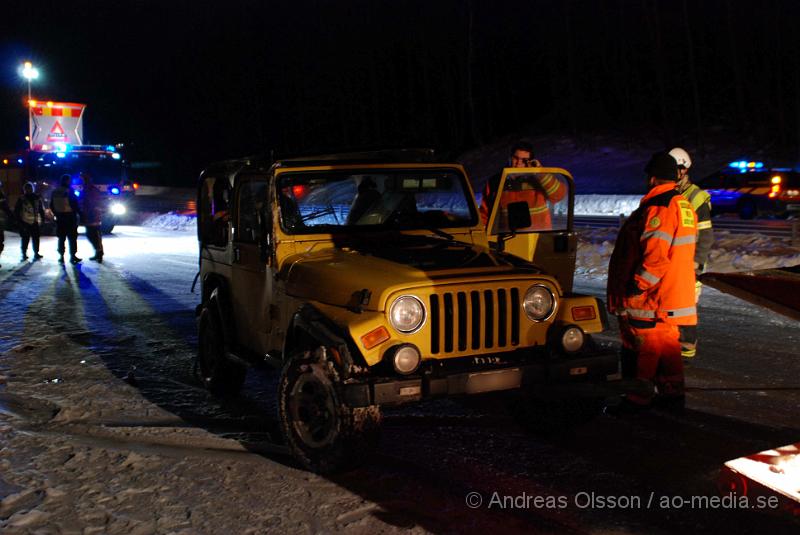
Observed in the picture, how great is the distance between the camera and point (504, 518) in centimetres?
390

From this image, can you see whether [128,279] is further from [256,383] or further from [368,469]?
[368,469]

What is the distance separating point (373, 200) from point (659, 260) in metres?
2.00

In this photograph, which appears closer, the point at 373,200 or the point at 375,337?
the point at 375,337

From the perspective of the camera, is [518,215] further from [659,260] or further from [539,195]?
[539,195]

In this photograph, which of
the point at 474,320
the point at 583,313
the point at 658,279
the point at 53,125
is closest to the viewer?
the point at 474,320

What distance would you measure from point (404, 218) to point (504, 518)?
2352 millimetres

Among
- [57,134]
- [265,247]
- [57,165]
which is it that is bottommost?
[265,247]

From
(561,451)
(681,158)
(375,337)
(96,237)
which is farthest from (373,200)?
(96,237)

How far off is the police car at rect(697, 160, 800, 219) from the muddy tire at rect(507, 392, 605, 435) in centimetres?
1958

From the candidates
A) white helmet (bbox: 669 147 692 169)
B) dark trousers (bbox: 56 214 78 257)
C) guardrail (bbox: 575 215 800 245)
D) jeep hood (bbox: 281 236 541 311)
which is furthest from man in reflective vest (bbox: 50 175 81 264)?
white helmet (bbox: 669 147 692 169)

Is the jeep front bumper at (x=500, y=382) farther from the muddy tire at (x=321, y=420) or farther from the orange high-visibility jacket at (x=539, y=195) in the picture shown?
the orange high-visibility jacket at (x=539, y=195)

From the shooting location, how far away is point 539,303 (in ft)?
15.0

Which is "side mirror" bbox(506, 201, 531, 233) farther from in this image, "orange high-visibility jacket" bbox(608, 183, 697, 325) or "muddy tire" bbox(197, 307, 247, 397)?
"muddy tire" bbox(197, 307, 247, 397)

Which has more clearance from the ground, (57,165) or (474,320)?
(57,165)
